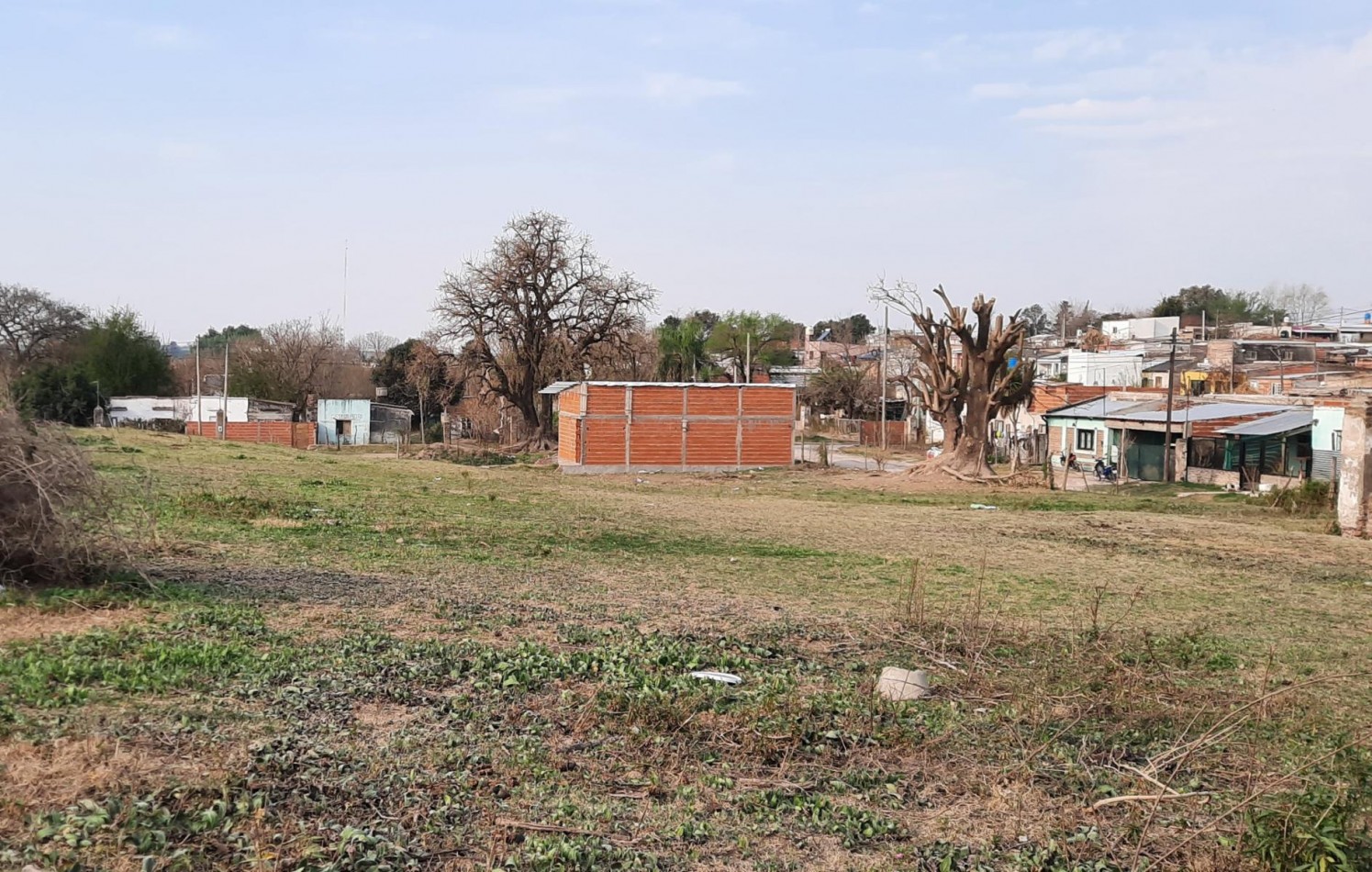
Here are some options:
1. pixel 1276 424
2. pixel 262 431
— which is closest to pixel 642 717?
pixel 1276 424

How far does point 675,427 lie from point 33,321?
4599 centimetres

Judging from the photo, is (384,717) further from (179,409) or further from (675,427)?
(179,409)

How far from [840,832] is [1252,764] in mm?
2956

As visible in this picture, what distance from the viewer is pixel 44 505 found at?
9.26m

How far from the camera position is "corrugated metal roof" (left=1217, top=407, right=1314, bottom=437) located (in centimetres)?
3538

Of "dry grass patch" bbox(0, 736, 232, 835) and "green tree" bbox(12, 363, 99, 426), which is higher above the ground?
"green tree" bbox(12, 363, 99, 426)

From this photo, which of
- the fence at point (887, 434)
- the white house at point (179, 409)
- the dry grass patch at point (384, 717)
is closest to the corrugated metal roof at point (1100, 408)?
the fence at point (887, 434)

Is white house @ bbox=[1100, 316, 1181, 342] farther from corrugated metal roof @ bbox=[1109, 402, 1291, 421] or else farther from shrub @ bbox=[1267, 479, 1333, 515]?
shrub @ bbox=[1267, 479, 1333, 515]

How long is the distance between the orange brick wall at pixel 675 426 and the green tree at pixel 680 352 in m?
32.6

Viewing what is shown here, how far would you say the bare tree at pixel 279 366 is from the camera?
69688 mm

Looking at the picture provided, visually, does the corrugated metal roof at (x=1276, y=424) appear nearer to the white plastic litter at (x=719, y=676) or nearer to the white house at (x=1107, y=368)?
the white house at (x=1107, y=368)

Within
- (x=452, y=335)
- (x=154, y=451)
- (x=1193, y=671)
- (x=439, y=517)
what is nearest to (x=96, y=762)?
(x=1193, y=671)

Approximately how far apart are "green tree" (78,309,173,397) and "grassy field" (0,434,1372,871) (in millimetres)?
53189

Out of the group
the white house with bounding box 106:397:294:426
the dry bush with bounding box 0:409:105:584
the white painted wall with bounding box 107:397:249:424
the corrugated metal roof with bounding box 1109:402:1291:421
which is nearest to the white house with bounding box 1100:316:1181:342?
the corrugated metal roof with bounding box 1109:402:1291:421
